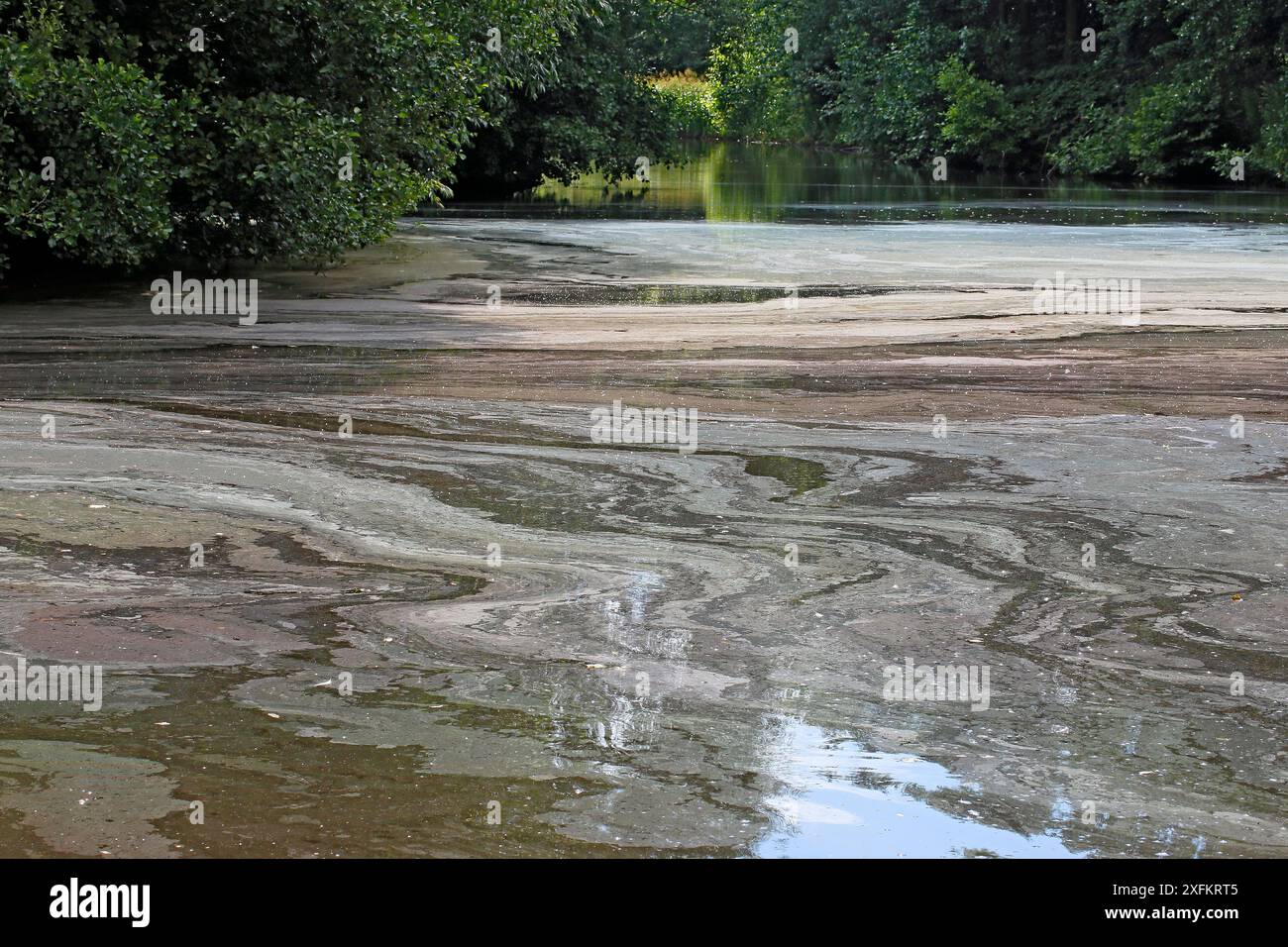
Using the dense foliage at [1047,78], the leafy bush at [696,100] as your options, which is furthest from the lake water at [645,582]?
the leafy bush at [696,100]

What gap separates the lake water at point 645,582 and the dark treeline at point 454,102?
1.12 metres

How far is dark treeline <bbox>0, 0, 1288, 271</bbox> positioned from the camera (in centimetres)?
1152

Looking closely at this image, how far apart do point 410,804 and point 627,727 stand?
2.38 feet

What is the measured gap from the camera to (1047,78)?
A: 3894 centimetres

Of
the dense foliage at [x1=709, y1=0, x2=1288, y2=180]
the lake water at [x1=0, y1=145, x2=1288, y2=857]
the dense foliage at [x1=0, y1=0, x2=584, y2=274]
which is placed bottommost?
the lake water at [x1=0, y1=145, x2=1288, y2=857]

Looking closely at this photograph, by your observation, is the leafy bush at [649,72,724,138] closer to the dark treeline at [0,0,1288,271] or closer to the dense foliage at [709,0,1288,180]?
the dense foliage at [709,0,1288,180]

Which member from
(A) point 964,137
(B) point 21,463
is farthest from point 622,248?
(A) point 964,137

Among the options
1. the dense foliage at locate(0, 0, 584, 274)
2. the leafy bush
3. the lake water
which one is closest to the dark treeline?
the dense foliage at locate(0, 0, 584, 274)

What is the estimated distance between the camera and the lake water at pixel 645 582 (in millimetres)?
3795

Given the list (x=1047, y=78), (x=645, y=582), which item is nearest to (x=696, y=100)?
(x=1047, y=78)

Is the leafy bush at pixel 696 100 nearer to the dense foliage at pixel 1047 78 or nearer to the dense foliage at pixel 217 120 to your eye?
the dense foliage at pixel 1047 78

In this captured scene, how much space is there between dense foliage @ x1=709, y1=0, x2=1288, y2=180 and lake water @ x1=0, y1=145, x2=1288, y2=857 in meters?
21.3

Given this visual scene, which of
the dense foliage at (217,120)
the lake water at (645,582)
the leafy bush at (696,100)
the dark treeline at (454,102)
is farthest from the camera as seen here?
the leafy bush at (696,100)

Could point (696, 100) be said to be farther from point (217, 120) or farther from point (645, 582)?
point (645, 582)
